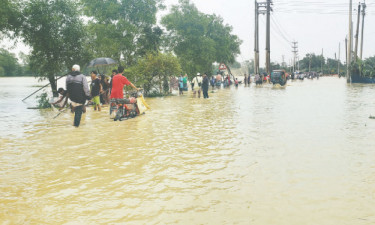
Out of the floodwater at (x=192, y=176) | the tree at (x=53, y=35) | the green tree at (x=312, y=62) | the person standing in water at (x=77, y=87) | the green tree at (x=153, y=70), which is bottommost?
the floodwater at (x=192, y=176)

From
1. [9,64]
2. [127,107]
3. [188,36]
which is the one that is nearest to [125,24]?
[188,36]

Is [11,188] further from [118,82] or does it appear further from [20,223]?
[118,82]

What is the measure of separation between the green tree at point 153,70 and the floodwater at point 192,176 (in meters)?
15.2

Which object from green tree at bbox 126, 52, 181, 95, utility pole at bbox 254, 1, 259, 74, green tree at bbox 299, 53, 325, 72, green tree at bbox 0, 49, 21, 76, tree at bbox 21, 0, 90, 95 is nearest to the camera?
tree at bbox 21, 0, 90, 95

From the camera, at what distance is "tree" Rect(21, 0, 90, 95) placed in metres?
23.6

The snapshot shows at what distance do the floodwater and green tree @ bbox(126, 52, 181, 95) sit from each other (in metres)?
Result: 15.2

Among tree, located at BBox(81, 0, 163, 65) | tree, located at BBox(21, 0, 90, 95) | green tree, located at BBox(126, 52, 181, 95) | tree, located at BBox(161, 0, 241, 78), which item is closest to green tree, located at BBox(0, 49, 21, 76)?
tree, located at BBox(161, 0, 241, 78)

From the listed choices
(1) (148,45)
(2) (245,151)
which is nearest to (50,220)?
(2) (245,151)

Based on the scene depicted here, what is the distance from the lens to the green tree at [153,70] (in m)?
25.6

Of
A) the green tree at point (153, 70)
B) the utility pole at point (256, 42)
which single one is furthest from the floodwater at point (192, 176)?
the utility pole at point (256, 42)

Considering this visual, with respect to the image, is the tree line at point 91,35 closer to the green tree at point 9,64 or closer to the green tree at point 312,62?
the green tree at point 312,62

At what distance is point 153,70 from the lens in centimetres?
2623

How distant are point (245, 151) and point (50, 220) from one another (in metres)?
4.37

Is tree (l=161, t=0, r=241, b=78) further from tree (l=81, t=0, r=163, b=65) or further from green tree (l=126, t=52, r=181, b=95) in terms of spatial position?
green tree (l=126, t=52, r=181, b=95)
